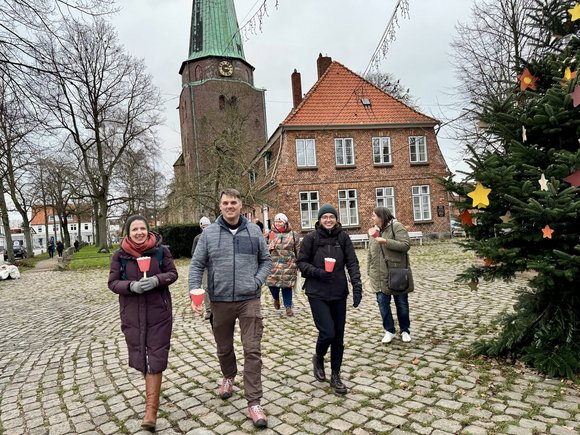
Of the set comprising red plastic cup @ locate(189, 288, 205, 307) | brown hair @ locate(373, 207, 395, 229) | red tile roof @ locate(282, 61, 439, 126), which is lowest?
red plastic cup @ locate(189, 288, 205, 307)

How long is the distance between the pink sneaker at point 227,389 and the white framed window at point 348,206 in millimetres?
20822

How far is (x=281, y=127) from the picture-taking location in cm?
2372

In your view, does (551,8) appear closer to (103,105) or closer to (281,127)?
(281,127)

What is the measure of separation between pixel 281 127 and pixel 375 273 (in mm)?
19019

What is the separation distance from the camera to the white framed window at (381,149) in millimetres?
25062

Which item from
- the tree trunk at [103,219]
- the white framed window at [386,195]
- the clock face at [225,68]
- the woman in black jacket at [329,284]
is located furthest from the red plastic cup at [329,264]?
the clock face at [225,68]

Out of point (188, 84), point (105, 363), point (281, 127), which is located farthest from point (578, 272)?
point (188, 84)

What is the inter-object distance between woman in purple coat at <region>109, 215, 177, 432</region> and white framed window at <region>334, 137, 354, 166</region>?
70.9 ft

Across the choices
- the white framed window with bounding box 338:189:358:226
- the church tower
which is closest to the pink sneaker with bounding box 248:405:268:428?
the white framed window with bounding box 338:189:358:226

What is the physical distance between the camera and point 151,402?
11.7 ft

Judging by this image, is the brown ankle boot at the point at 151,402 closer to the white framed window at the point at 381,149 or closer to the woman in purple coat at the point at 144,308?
the woman in purple coat at the point at 144,308

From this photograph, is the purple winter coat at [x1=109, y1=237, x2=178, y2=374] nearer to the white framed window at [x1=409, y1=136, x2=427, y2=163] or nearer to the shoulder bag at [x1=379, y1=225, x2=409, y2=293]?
the shoulder bag at [x1=379, y1=225, x2=409, y2=293]

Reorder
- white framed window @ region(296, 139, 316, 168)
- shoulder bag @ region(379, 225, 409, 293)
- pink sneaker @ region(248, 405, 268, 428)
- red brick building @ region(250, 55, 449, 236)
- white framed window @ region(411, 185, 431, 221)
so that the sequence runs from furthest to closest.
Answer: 1. white framed window @ region(411, 185, 431, 221)
2. white framed window @ region(296, 139, 316, 168)
3. red brick building @ region(250, 55, 449, 236)
4. shoulder bag @ region(379, 225, 409, 293)
5. pink sneaker @ region(248, 405, 268, 428)

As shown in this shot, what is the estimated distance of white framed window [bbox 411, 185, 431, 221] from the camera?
2536 centimetres
